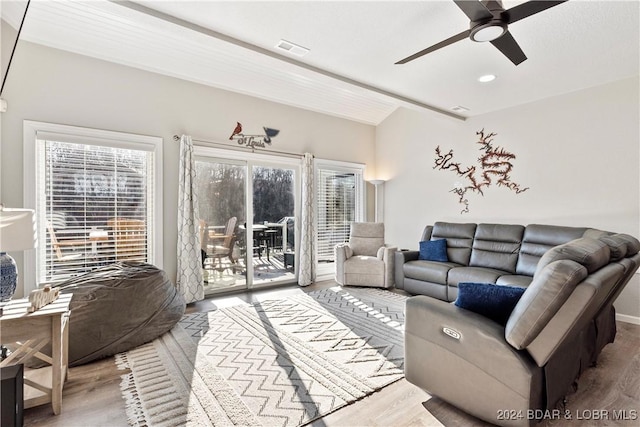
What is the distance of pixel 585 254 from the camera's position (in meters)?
1.64

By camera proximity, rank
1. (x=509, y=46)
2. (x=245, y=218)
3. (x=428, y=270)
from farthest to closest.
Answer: (x=245, y=218) < (x=428, y=270) < (x=509, y=46)

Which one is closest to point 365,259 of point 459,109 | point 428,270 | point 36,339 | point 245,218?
point 428,270

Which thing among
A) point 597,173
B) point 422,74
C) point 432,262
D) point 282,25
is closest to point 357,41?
point 282,25

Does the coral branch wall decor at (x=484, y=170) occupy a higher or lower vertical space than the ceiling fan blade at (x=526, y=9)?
lower

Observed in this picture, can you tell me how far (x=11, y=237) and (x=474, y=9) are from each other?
314 centimetres

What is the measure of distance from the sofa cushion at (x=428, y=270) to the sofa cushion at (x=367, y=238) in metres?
0.79

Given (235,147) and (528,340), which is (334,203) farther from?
(528,340)

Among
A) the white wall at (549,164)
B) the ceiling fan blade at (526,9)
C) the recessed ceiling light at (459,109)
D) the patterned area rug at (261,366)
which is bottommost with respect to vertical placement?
the patterned area rug at (261,366)

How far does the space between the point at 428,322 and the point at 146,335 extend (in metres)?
2.50

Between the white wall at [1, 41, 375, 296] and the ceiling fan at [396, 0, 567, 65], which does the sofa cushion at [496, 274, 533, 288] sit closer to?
the ceiling fan at [396, 0, 567, 65]

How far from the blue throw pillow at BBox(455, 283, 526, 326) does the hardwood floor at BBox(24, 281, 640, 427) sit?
0.64 meters

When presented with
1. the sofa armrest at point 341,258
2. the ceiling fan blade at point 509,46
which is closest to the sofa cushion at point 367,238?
the sofa armrest at point 341,258

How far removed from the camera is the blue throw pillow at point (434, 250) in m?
4.63

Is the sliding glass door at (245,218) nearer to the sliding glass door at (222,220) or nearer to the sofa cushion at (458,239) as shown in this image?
the sliding glass door at (222,220)
